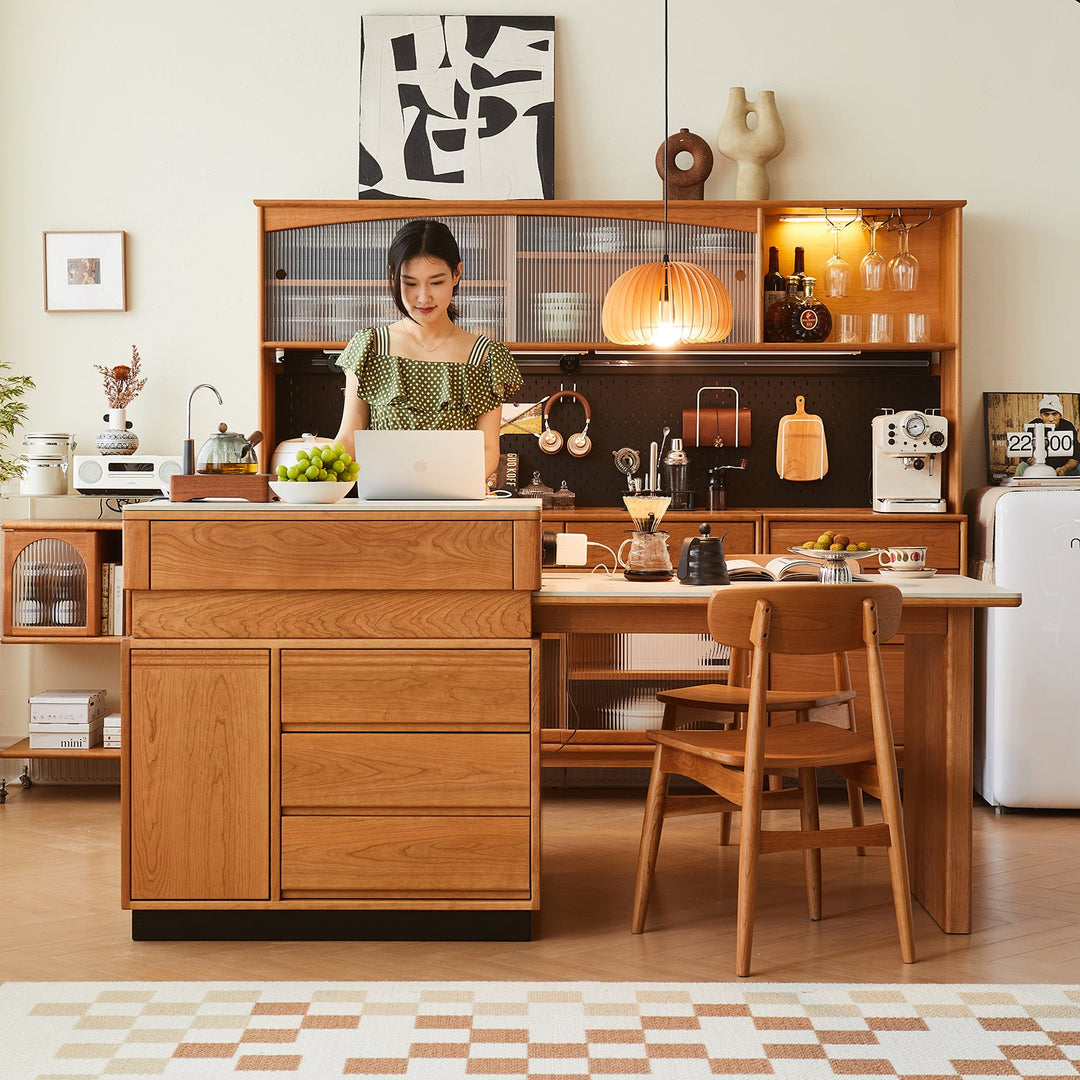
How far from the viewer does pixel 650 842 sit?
117 inches

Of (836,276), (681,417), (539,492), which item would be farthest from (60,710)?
(836,276)

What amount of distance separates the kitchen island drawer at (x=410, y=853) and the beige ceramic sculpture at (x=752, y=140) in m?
2.89

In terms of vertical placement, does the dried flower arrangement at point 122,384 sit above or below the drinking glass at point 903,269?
below

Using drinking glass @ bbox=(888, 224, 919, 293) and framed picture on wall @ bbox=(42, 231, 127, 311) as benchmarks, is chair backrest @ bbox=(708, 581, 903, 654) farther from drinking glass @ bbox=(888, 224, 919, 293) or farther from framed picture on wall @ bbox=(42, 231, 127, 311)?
framed picture on wall @ bbox=(42, 231, 127, 311)

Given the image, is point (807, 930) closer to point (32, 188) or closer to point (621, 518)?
point (621, 518)

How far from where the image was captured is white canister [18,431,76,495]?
15.1ft

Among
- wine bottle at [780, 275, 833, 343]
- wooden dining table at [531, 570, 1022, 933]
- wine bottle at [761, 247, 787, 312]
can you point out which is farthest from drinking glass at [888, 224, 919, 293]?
wooden dining table at [531, 570, 1022, 933]

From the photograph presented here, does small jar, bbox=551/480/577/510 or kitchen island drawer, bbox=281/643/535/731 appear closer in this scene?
kitchen island drawer, bbox=281/643/535/731

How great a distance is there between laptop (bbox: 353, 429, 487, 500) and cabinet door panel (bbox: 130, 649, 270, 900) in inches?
19.5

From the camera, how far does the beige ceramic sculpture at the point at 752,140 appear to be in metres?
4.72

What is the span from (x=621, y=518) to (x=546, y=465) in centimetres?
66

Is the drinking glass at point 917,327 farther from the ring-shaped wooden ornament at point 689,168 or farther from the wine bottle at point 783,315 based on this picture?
the ring-shaped wooden ornament at point 689,168

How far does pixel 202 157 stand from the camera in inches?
192

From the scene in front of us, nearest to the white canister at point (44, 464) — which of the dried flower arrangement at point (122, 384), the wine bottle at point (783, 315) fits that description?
the dried flower arrangement at point (122, 384)
